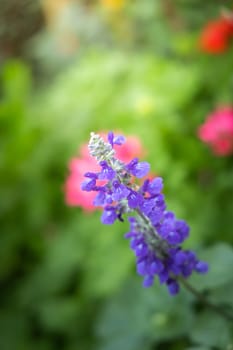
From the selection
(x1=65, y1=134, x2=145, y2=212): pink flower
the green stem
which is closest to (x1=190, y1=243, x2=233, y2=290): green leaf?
→ the green stem

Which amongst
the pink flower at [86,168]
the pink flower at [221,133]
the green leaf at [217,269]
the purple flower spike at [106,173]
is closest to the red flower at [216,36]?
the pink flower at [221,133]

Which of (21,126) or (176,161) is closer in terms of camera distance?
(176,161)

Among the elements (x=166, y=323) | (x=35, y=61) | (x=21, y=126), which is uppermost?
(x=35, y=61)

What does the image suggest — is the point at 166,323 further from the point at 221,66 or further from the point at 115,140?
the point at 221,66

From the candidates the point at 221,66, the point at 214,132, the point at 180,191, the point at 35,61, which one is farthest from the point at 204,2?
the point at 35,61

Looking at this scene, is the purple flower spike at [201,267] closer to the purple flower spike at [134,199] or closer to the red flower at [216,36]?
the purple flower spike at [134,199]

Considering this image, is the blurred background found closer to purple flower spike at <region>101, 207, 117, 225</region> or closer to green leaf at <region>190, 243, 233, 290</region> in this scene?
green leaf at <region>190, 243, 233, 290</region>
